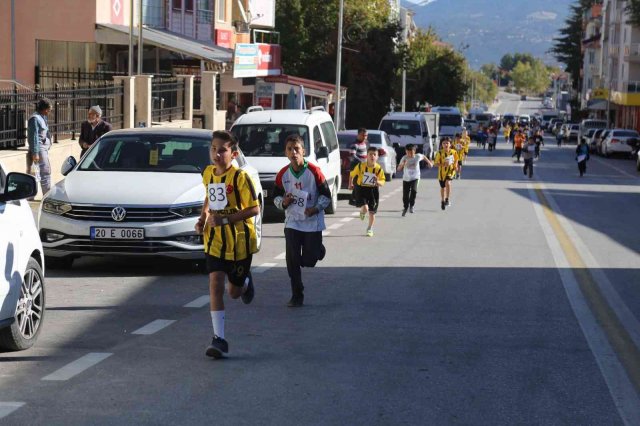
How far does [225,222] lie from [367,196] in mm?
11416

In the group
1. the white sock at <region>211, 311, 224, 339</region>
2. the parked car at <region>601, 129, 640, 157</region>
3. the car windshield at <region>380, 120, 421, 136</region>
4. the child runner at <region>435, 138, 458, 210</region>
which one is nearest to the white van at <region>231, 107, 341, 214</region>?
the child runner at <region>435, 138, 458, 210</region>

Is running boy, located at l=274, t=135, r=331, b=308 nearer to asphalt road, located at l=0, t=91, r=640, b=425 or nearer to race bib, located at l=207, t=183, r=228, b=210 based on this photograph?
asphalt road, located at l=0, t=91, r=640, b=425

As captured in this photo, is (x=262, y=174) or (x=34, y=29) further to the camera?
(x=34, y=29)

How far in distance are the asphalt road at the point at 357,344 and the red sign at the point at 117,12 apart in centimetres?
2098

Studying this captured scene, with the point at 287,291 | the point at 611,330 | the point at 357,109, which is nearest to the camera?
the point at 611,330

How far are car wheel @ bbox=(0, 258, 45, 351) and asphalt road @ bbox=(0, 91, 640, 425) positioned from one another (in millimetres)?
101

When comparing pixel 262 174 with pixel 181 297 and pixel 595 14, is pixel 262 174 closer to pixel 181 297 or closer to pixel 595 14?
pixel 181 297

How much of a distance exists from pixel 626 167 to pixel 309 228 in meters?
48.4

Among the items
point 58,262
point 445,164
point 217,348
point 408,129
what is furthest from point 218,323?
point 408,129

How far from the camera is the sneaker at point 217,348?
8773 millimetres

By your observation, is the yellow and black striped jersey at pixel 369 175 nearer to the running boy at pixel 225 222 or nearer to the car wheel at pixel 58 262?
the car wheel at pixel 58 262

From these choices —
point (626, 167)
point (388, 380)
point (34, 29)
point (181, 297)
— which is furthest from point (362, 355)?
point (626, 167)

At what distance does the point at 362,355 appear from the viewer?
9086 millimetres

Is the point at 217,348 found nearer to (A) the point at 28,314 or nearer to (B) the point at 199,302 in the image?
(A) the point at 28,314
